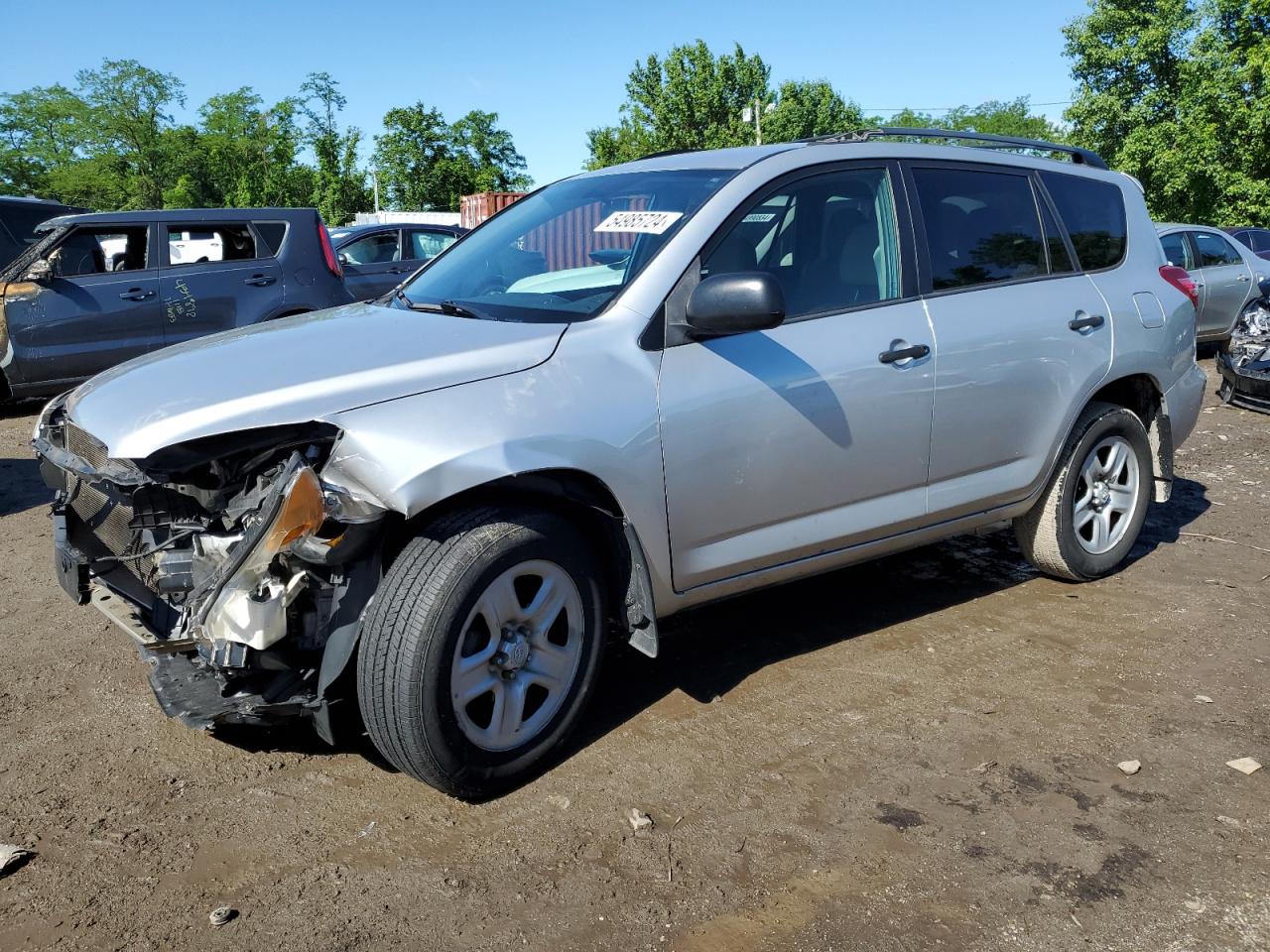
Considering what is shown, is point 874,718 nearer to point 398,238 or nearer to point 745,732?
point 745,732

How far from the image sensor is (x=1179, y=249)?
39.0 ft

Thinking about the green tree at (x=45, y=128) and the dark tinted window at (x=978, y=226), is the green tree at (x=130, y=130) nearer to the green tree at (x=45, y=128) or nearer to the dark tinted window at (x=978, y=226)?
the green tree at (x=45, y=128)

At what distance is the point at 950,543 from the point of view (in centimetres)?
556

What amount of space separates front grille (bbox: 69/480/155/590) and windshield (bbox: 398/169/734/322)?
1.25 metres

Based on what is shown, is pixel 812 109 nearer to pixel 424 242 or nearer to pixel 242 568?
pixel 424 242

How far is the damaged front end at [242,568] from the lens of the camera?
2.69m

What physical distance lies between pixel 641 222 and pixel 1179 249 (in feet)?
34.6

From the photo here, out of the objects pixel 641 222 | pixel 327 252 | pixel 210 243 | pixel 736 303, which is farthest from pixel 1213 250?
pixel 736 303

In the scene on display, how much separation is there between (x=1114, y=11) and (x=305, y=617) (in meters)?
37.3

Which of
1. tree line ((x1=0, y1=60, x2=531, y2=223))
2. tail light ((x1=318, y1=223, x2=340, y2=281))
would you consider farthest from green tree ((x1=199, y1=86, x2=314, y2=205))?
tail light ((x1=318, y1=223, x2=340, y2=281))

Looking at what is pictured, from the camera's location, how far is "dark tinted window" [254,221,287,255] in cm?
937

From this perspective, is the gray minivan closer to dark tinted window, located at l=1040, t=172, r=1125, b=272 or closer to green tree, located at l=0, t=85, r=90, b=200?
dark tinted window, located at l=1040, t=172, r=1125, b=272

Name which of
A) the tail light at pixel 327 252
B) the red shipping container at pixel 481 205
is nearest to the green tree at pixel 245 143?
the red shipping container at pixel 481 205

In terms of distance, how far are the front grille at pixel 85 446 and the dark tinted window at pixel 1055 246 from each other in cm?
372
